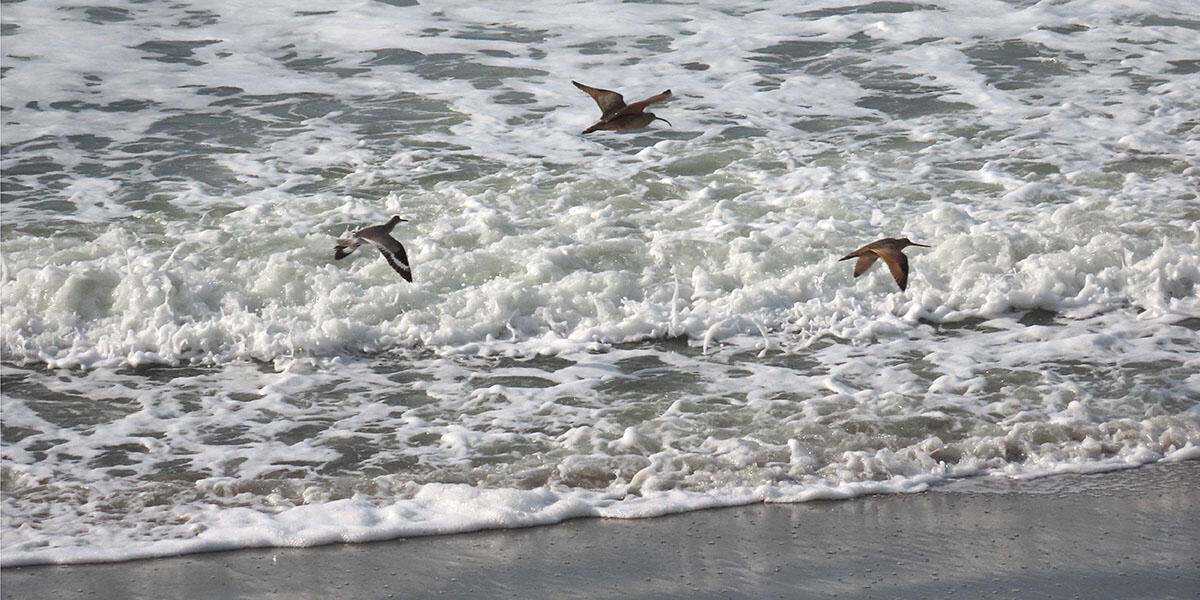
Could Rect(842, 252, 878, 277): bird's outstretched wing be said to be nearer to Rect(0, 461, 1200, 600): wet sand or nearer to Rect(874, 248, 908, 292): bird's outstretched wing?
Rect(874, 248, 908, 292): bird's outstretched wing

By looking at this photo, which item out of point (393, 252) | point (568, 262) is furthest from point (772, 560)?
point (568, 262)

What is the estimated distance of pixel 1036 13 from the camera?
34.1 feet

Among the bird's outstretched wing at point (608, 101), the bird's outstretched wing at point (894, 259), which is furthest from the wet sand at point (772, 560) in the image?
the bird's outstretched wing at point (608, 101)

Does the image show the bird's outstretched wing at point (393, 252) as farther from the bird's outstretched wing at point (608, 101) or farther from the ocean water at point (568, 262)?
the bird's outstretched wing at point (608, 101)

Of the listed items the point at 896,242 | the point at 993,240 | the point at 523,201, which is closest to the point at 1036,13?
the point at 993,240

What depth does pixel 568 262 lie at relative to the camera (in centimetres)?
656

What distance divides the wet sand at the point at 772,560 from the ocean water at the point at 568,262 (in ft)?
0.44

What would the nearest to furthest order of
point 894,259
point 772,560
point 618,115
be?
point 772,560, point 894,259, point 618,115

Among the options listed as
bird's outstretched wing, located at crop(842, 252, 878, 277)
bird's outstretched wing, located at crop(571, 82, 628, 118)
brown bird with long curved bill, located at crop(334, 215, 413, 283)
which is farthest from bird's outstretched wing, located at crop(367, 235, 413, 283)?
bird's outstretched wing, located at crop(842, 252, 878, 277)

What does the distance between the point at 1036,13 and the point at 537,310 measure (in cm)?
636

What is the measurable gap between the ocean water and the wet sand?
13cm

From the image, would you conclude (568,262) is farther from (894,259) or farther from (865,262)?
(894,259)

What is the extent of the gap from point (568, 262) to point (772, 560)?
10.0 ft

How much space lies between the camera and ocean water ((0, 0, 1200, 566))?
4.48 meters
